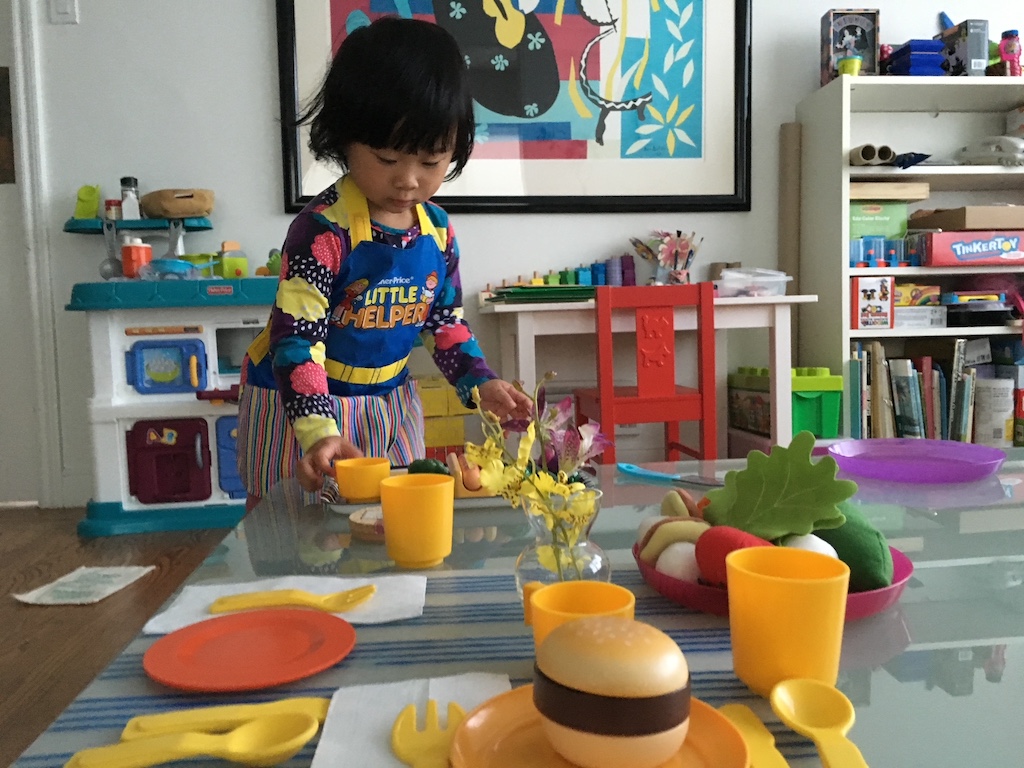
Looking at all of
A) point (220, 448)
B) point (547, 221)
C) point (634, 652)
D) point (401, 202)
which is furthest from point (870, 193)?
point (634, 652)

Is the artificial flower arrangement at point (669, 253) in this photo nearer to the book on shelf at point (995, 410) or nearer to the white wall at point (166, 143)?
the white wall at point (166, 143)

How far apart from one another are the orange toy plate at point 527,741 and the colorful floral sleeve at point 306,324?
546mm

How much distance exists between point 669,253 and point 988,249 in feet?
3.25

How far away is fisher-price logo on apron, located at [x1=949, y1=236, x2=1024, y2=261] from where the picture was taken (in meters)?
2.47

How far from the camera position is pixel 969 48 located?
249 centimetres

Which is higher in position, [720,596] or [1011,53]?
[1011,53]

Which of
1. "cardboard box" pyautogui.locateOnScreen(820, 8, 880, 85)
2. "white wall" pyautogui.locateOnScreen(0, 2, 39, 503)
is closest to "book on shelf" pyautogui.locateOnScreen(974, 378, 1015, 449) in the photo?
"cardboard box" pyautogui.locateOnScreen(820, 8, 880, 85)

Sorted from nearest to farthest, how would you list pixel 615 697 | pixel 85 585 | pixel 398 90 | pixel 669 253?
pixel 615 697, pixel 398 90, pixel 85 585, pixel 669 253

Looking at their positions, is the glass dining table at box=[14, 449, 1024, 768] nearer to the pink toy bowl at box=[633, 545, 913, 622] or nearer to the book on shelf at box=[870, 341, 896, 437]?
the pink toy bowl at box=[633, 545, 913, 622]

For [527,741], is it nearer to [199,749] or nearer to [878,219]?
[199,749]

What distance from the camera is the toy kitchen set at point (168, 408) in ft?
7.70

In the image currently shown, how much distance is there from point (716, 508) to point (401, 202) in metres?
0.63

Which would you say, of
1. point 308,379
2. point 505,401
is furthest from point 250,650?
point 505,401

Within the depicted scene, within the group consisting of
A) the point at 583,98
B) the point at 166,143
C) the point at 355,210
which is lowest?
the point at 355,210
